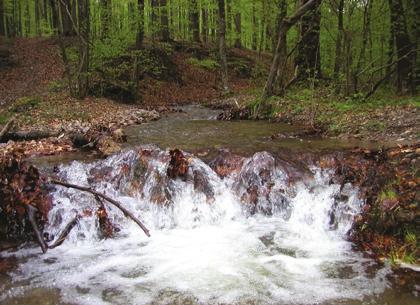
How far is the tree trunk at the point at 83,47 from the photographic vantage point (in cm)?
1511

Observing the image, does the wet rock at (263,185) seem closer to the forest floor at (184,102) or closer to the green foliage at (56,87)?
the forest floor at (184,102)

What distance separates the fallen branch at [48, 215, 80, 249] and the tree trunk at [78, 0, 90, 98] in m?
10.2

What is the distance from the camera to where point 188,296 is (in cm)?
421

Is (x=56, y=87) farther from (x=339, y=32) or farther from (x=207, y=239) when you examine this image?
(x=207, y=239)

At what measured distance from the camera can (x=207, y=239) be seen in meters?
5.95

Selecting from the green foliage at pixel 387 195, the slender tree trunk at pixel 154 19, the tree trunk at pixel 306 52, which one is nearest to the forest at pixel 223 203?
the green foliage at pixel 387 195

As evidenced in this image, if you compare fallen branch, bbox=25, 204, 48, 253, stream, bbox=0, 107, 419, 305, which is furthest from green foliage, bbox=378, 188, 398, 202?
fallen branch, bbox=25, 204, 48, 253

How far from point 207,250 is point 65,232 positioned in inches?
78.8

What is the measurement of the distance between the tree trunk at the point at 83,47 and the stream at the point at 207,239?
7.61 meters

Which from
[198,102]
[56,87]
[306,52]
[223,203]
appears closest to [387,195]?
[223,203]

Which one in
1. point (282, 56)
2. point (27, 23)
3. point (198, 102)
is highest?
point (27, 23)

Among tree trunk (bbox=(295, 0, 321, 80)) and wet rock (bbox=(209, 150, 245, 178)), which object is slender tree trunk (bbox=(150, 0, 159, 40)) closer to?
tree trunk (bbox=(295, 0, 321, 80))

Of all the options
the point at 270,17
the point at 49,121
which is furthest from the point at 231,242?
the point at 270,17

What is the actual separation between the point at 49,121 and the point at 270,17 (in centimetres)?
882
